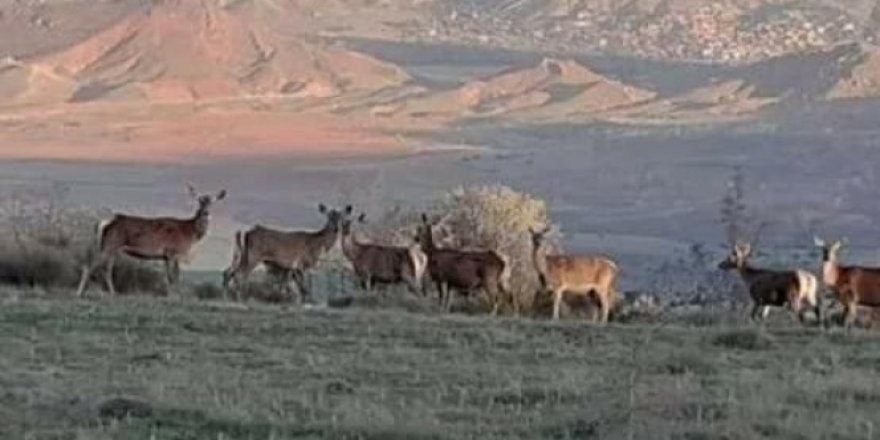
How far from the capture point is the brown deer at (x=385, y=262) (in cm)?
3547

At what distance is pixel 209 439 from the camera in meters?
17.8

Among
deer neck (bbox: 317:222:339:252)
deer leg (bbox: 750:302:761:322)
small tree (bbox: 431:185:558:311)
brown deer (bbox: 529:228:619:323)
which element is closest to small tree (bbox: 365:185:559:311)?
small tree (bbox: 431:185:558:311)

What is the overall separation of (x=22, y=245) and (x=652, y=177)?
346 feet

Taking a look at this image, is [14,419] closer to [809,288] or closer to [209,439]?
[209,439]

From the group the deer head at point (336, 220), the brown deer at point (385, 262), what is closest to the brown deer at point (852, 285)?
the brown deer at point (385, 262)

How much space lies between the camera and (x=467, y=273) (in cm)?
3491

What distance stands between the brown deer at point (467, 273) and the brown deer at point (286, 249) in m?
2.73

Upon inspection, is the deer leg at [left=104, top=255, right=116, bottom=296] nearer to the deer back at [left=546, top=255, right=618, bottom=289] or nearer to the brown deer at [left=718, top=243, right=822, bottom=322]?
the deer back at [left=546, top=255, right=618, bottom=289]

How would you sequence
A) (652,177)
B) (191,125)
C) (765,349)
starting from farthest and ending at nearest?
A: (191,125) < (652,177) < (765,349)

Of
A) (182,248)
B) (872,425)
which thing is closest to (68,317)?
(182,248)

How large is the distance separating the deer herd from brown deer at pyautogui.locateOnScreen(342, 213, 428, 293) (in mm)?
16

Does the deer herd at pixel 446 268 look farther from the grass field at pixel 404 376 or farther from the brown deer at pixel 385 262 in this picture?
Answer: the grass field at pixel 404 376

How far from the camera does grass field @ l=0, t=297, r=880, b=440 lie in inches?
727

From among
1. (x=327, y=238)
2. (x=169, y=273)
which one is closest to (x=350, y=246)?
(x=327, y=238)
